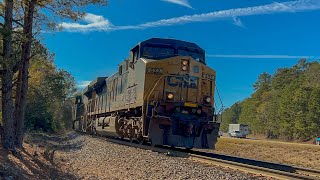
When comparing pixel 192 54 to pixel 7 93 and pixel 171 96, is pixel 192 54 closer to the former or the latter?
pixel 171 96

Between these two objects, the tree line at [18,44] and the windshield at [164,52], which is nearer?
the tree line at [18,44]

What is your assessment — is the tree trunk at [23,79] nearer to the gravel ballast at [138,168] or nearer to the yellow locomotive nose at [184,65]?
the gravel ballast at [138,168]

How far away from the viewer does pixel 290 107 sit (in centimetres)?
6281

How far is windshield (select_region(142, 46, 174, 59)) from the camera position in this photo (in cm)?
1420

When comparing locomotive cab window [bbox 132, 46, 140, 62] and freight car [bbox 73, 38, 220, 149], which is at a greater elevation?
locomotive cab window [bbox 132, 46, 140, 62]

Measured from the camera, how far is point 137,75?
46.7ft

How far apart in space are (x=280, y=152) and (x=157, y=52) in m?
10.8

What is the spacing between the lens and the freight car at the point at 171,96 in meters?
12.5

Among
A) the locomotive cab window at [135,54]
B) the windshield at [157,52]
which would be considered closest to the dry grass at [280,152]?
the windshield at [157,52]

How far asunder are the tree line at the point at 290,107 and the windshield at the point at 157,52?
46.2 meters

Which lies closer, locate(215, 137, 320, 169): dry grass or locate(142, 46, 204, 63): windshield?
locate(142, 46, 204, 63): windshield

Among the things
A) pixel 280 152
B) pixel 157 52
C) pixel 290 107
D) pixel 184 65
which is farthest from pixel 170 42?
pixel 290 107

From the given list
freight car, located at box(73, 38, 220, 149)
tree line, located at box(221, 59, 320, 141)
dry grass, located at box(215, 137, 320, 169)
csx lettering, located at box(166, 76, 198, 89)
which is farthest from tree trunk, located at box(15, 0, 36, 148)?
tree line, located at box(221, 59, 320, 141)

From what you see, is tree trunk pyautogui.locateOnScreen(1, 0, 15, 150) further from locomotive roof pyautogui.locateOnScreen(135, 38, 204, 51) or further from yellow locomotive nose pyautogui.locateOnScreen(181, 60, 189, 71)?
yellow locomotive nose pyautogui.locateOnScreen(181, 60, 189, 71)
